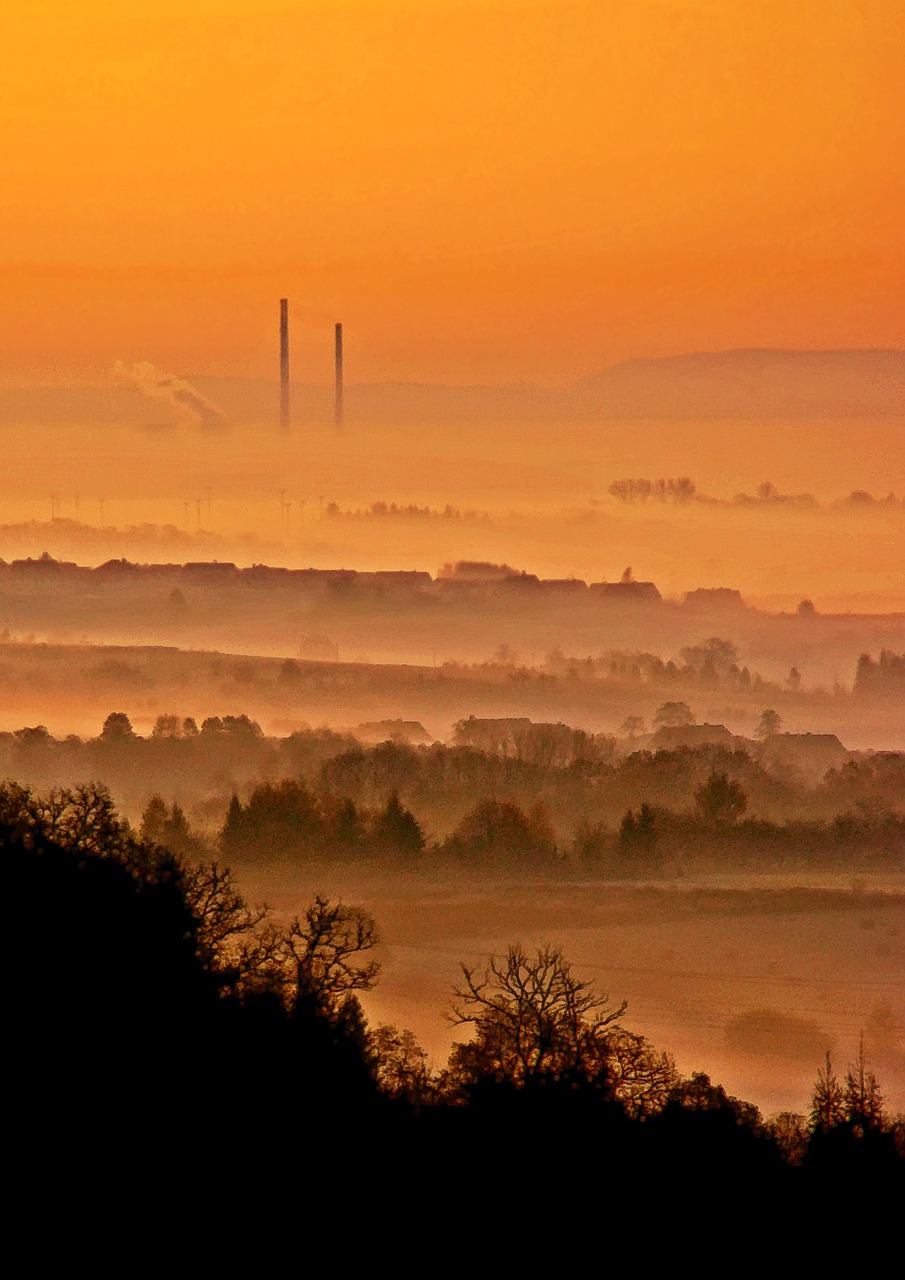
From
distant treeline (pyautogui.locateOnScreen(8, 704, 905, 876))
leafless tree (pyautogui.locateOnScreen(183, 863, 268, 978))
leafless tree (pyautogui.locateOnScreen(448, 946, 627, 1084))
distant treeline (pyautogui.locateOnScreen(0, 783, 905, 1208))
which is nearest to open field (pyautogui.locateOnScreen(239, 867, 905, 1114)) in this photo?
distant treeline (pyautogui.locateOnScreen(8, 704, 905, 876))

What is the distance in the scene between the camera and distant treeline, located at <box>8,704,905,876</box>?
151m

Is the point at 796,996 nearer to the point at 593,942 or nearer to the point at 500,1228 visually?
the point at 593,942

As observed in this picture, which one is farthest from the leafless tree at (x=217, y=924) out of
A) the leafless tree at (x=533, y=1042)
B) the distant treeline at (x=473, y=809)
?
the distant treeline at (x=473, y=809)

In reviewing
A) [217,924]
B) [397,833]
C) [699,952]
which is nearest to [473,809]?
[397,833]

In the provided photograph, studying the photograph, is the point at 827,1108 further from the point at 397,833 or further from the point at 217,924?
the point at 397,833

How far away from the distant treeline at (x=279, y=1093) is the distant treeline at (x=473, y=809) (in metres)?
78.5

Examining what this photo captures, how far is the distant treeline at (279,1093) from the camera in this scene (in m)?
50.6

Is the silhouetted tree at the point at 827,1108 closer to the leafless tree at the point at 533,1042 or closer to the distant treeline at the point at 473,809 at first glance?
the leafless tree at the point at 533,1042

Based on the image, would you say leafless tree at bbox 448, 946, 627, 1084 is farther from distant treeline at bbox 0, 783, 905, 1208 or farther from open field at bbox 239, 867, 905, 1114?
open field at bbox 239, 867, 905, 1114

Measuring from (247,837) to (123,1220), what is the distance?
3850 inches

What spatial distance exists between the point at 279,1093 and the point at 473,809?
126 m

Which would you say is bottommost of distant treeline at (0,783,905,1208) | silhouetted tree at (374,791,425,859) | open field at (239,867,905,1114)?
distant treeline at (0,783,905,1208)

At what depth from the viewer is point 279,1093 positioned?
53.5 m

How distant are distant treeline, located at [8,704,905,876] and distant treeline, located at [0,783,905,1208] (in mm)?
78496
